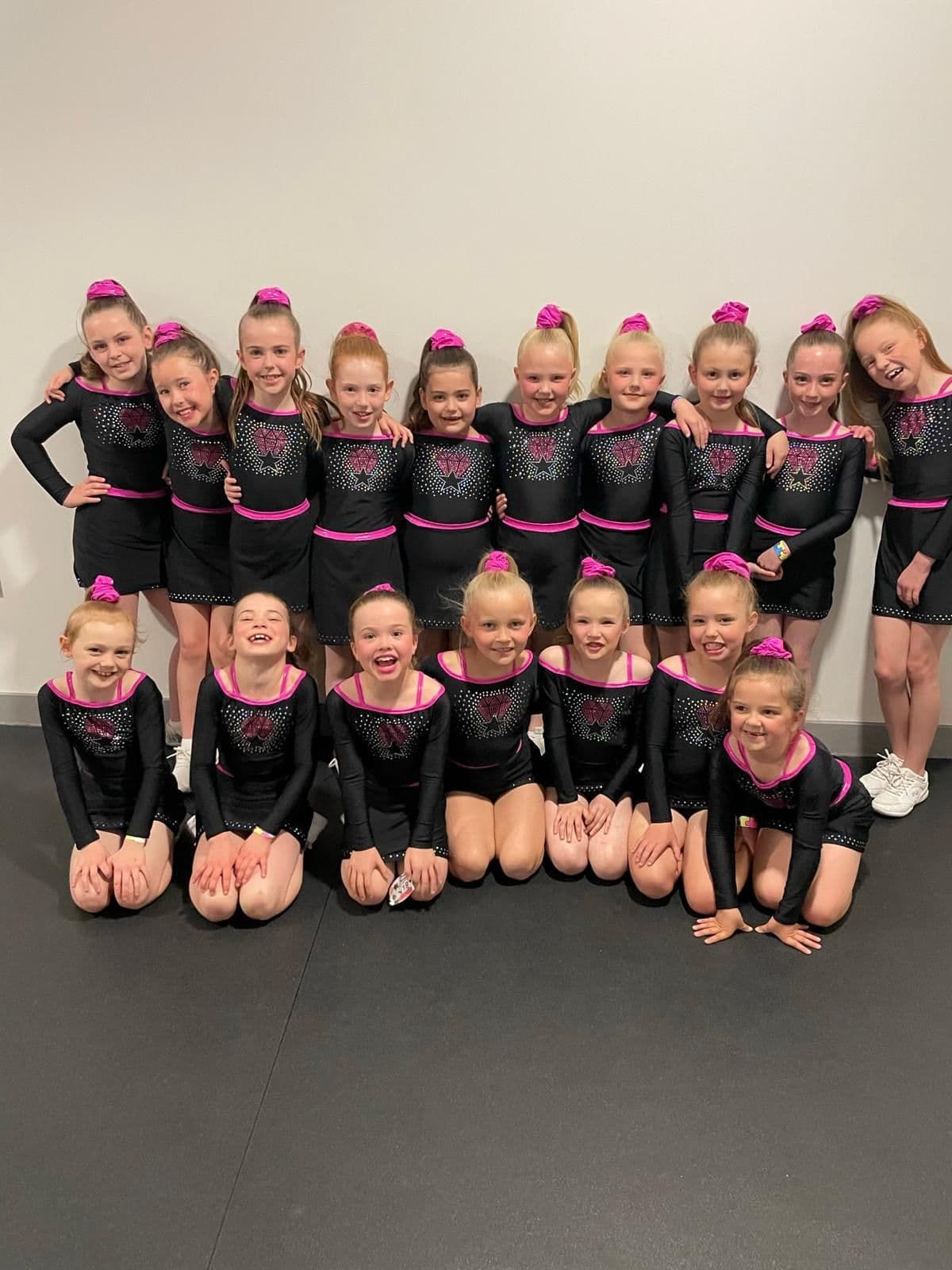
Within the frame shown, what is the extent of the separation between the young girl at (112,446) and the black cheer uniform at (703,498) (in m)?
1.53

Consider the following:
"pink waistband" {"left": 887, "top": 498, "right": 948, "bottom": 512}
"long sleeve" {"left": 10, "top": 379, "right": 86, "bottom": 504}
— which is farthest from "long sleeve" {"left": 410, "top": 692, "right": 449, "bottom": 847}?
"pink waistband" {"left": 887, "top": 498, "right": 948, "bottom": 512}

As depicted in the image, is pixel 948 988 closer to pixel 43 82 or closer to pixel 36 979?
pixel 36 979

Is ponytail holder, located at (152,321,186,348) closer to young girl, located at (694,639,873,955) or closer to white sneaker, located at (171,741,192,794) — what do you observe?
white sneaker, located at (171,741,192,794)

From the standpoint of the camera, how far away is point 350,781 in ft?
7.86

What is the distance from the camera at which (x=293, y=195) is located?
8.93ft

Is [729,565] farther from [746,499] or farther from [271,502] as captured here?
[271,502]

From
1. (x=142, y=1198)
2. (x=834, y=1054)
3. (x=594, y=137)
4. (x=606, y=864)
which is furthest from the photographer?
(x=594, y=137)

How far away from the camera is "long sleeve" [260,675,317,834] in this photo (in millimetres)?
2395

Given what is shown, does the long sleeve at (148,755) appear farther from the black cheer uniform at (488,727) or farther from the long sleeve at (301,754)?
the black cheer uniform at (488,727)

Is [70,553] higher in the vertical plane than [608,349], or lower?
lower

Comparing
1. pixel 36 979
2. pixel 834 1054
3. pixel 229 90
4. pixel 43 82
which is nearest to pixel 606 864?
pixel 834 1054

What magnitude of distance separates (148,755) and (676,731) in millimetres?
1385

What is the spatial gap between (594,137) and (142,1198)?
2757 mm

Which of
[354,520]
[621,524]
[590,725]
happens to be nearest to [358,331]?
[354,520]
